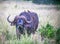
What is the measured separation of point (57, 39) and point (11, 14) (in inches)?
25.8

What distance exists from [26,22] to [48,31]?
299mm

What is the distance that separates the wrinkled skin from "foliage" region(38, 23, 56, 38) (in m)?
0.10

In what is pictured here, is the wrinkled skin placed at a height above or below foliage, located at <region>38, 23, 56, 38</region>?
above

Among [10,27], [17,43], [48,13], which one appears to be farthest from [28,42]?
[48,13]

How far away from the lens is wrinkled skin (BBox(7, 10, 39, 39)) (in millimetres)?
2508

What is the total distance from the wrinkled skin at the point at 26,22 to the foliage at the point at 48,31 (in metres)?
0.10

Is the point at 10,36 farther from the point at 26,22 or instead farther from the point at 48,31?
the point at 48,31

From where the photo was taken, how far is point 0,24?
2.50 meters

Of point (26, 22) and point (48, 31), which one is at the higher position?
point (26, 22)

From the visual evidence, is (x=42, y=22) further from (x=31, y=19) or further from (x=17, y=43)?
(x=17, y=43)

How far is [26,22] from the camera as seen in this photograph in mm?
2527

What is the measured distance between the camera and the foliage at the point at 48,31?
2.53 metres

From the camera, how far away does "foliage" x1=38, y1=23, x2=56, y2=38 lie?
253 centimetres

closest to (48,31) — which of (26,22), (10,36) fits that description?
(26,22)
